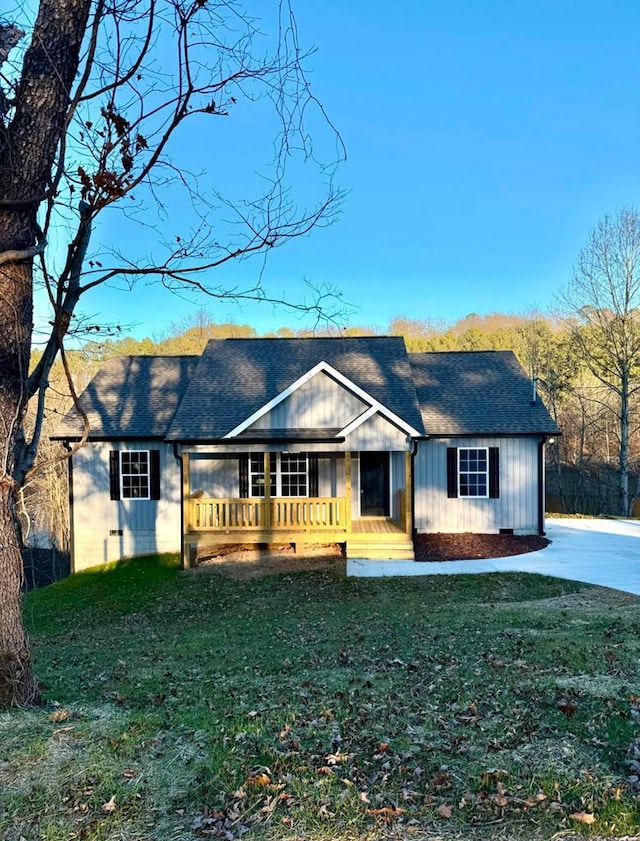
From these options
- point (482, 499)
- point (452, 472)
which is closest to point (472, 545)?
point (482, 499)

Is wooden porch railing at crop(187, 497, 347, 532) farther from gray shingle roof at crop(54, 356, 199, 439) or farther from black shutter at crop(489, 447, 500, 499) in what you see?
black shutter at crop(489, 447, 500, 499)

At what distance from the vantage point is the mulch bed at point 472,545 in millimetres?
14367

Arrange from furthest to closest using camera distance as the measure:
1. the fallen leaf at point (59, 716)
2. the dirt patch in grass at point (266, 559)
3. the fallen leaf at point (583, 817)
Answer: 1. the dirt patch in grass at point (266, 559)
2. the fallen leaf at point (59, 716)
3. the fallen leaf at point (583, 817)

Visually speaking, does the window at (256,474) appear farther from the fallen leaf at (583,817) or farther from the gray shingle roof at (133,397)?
the fallen leaf at (583,817)

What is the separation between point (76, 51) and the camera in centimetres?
471

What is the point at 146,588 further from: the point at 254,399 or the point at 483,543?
the point at 483,543

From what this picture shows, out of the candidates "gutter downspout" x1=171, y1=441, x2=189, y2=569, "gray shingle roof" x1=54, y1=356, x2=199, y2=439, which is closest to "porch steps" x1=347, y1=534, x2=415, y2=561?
"gutter downspout" x1=171, y1=441, x2=189, y2=569

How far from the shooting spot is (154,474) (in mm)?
16594

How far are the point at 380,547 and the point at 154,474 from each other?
668 cm

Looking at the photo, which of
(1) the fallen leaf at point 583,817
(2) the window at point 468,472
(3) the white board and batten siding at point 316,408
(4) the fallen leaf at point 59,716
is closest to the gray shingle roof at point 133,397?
(3) the white board and batten siding at point 316,408

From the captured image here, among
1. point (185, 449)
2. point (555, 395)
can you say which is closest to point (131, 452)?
point (185, 449)

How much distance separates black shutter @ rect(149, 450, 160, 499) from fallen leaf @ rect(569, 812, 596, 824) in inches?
582

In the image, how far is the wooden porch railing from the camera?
14.4 meters

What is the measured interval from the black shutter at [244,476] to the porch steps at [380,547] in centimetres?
349
